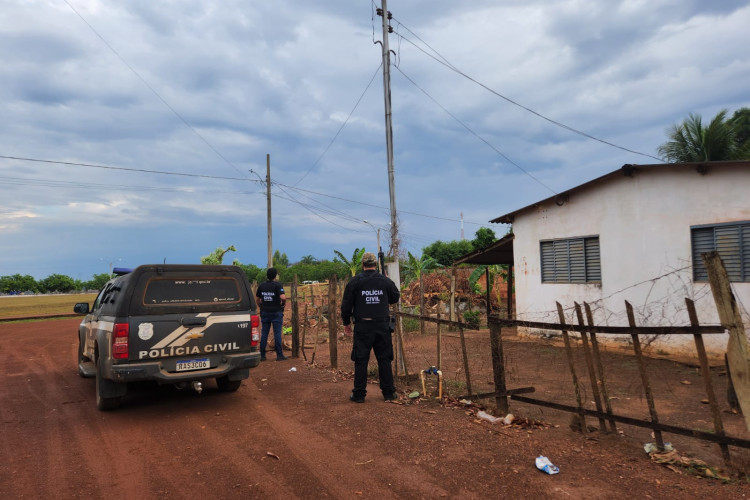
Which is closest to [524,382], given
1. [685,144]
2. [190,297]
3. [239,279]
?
[239,279]

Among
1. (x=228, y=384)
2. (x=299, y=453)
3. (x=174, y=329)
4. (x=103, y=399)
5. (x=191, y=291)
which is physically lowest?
(x=299, y=453)

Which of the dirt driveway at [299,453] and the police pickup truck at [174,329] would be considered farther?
the police pickup truck at [174,329]

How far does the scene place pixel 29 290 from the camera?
92.8 meters

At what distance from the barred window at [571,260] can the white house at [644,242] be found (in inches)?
1.0

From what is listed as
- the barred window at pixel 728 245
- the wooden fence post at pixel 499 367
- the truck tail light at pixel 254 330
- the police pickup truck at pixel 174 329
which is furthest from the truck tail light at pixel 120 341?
the barred window at pixel 728 245

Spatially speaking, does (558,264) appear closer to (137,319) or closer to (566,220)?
(566,220)

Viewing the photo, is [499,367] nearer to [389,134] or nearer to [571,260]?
[389,134]

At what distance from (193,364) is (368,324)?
7.63 ft

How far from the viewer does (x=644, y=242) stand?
9.96 meters

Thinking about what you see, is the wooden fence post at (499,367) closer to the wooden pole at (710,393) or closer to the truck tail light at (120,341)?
the wooden pole at (710,393)

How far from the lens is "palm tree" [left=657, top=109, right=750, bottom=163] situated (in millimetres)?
19469

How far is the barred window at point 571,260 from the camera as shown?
36.6 ft

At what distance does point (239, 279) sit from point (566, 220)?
8526 mm

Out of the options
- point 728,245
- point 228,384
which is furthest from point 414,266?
point 228,384
